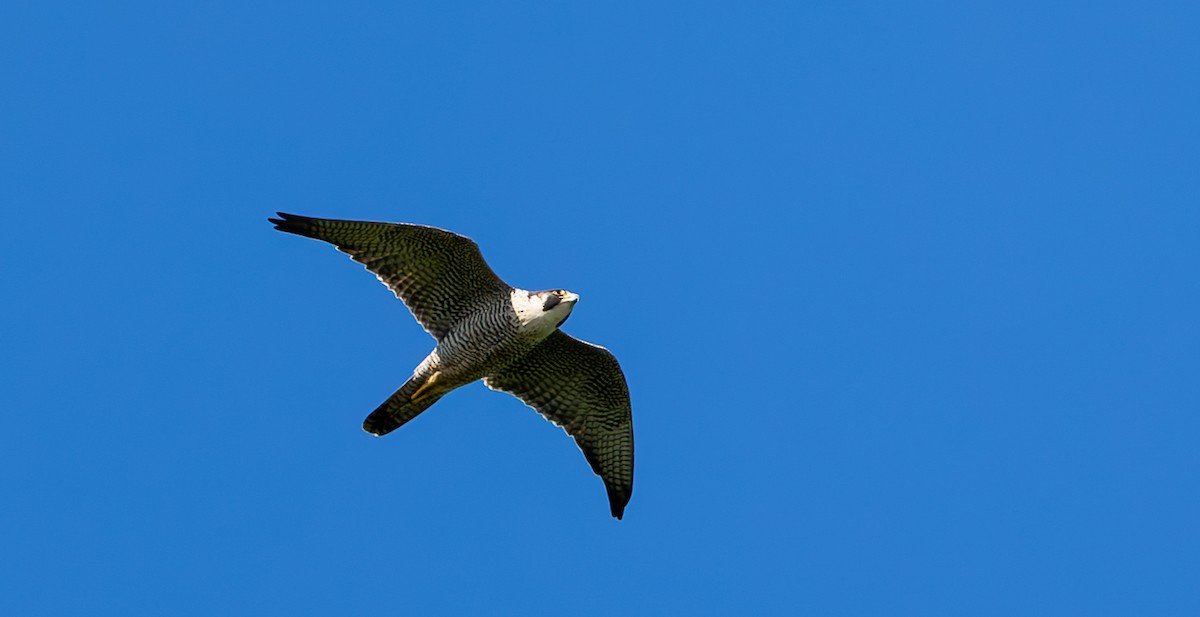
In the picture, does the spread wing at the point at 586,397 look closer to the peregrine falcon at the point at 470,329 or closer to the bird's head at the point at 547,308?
the peregrine falcon at the point at 470,329

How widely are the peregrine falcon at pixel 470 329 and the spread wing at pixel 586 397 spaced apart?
12mm

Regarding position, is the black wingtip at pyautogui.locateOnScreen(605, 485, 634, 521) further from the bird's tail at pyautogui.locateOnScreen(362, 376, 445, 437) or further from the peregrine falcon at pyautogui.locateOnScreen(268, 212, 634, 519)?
the bird's tail at pyautogui.locateOnScreen(362, 376, 445, 437)

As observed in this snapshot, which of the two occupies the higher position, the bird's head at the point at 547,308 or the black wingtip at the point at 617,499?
the bird's head at the point at 547,308

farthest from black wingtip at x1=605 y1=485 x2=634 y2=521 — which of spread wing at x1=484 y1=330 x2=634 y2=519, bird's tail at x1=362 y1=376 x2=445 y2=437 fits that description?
bird's tail at x1=362 y1=376 x2=445 y2=437

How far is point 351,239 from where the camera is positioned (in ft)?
59.9

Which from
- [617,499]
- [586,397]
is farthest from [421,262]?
[617,499]

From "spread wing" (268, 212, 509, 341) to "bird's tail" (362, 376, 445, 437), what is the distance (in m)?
0.64

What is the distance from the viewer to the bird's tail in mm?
18578

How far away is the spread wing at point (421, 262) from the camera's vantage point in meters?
18.0

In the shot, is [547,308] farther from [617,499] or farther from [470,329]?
[617,499]

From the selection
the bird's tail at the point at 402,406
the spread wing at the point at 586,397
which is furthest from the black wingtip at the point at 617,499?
the bird's tail at the point at 402,406

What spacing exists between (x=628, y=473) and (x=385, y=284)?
3.88 metres

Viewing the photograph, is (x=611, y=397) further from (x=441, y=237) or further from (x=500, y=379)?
(x=441, y=237)

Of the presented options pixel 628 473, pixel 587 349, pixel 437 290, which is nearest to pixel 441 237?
pixel 437 290
